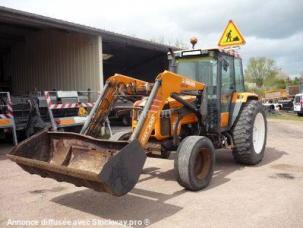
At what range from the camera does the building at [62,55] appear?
13.2 meters

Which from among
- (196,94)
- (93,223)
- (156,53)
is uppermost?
(156,53)

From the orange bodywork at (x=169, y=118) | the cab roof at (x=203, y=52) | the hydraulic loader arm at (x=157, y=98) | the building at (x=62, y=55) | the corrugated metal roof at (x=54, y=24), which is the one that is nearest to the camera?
the hydraulic loader arm at (x=157, y=98)

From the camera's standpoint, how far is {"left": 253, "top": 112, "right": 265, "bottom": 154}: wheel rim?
8.22m

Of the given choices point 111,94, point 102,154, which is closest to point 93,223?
point 102,154

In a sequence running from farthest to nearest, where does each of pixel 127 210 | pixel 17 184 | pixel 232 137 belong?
pixel 232 137 < pixel 17 184 < pixel 127 210

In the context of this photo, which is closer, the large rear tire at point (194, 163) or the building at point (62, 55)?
the large rear tire at point (194, 163)

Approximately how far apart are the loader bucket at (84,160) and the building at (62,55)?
6240 millimetres

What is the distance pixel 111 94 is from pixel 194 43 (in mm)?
2257

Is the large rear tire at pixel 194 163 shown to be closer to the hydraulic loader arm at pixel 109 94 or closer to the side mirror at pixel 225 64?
the hydraulic loader arm at pixel 109 94

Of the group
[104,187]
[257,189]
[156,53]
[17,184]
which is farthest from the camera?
[156,53]

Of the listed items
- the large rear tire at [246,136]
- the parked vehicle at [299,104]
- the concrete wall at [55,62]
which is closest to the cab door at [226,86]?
the large rear tire at [246,136]

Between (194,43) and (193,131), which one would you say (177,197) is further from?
(194,43)

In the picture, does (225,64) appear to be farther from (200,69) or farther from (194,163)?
(194,163)

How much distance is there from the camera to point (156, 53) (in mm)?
19141
